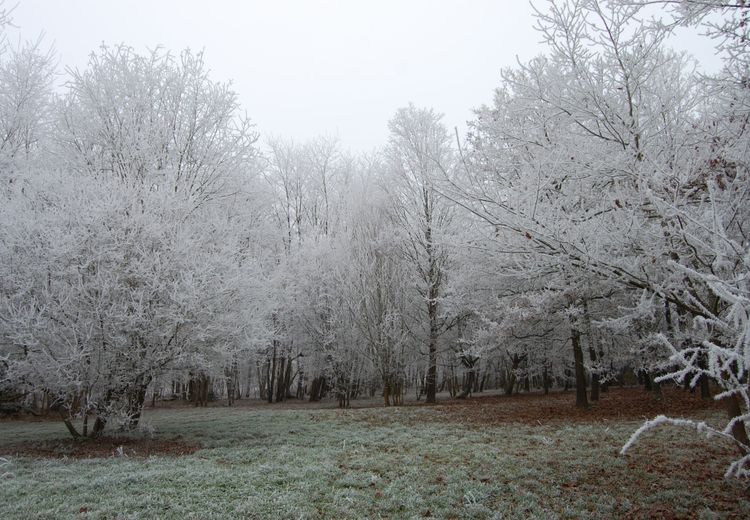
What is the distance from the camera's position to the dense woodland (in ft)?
13.3

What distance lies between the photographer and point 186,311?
27.7 ft

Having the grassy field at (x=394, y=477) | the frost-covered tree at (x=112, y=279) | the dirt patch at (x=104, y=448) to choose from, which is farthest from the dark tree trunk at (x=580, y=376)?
the dirt patch at (x=104, y=448)

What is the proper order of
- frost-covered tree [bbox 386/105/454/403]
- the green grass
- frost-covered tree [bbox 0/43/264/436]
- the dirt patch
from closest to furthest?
the green grass
the dirt patch
frost-covered tree [bbox 0/43/264/436]
frost-covered tree [bbox 386/105/454/403]

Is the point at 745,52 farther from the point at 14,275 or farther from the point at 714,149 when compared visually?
the point at 14,275

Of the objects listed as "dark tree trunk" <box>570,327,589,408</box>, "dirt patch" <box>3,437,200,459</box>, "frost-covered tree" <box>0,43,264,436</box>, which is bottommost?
"dirt patch" <box>3,437,200,459</box>

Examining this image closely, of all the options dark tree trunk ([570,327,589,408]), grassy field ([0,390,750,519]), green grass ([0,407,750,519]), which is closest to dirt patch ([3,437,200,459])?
grassy field ([0,390,750,519])

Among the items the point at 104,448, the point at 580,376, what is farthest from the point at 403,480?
the point at 580,376

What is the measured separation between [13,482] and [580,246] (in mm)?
7003

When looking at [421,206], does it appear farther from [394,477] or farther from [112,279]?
[394,477]

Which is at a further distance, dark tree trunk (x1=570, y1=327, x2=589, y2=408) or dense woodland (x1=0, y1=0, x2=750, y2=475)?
dark tree trunk (x1=570, y1=327, x2=589, y2=408)

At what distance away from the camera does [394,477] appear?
580 centimetres

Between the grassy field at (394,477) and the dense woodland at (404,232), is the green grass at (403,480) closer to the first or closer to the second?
the grassy field at (394,477)

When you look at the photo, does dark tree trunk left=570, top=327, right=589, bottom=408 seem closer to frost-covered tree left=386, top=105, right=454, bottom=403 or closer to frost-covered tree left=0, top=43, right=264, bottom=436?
frost-covered tree left=386, top=105, right=454, bottom=403

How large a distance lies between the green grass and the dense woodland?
1.13m
